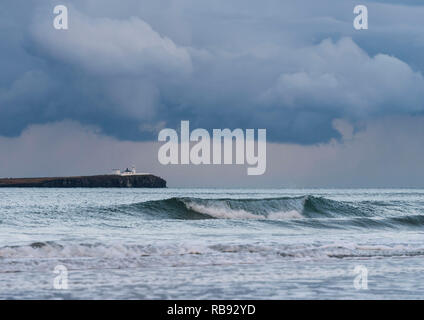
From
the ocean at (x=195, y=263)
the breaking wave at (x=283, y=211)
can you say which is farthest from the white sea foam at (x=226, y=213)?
the ocean at (x=195, y=263)

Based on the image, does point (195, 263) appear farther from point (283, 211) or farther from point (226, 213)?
point (283, 211)

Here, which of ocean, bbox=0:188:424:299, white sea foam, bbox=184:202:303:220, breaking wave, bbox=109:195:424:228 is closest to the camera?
ocean, bbox=0:188:424:299

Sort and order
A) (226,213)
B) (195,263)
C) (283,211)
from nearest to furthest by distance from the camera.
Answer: (195,263)
(226,213)
(283,211)

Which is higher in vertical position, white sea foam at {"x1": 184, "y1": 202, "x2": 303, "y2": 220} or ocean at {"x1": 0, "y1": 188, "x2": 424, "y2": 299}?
white sea foam at {"x1": 184, "y1": 202, "x2": 303, "y2": 220}

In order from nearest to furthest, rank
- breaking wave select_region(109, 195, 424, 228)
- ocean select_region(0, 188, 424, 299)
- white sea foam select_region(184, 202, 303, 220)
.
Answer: ocean select_region(0, 188, 424, 299), breaking wave select_region(109, 195, 424, 228), white sea foam select_region(184, 202, 303, 220)

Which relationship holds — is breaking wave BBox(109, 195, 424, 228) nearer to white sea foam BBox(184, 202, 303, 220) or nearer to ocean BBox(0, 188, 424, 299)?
white sea foam BBox(184, 202, 303, 220)

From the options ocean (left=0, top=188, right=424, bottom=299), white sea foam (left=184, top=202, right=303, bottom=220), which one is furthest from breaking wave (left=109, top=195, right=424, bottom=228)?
ocean (left=0, top=188, right=424, bottom=299)

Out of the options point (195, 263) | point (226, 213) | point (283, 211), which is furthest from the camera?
point (283, 211)

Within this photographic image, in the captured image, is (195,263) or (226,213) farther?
(226,213)

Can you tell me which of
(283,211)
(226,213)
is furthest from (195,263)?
(283,211)

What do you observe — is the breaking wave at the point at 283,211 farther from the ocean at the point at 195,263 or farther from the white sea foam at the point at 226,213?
the ocean at the point at 195,263
